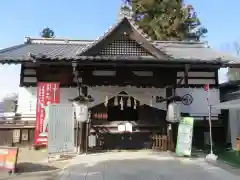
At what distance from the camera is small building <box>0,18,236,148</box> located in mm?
12047

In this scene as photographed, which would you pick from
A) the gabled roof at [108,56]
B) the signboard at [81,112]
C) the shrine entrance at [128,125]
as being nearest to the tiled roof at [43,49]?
the gabled roof at [108,56]

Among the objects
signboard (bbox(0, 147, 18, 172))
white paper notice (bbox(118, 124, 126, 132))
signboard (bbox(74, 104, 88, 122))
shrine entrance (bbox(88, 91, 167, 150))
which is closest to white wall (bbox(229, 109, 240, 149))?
shrine entrance (bbox(88, 91, 167, 150))

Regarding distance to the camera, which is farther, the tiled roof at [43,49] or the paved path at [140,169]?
the tiled roof at [43,49]

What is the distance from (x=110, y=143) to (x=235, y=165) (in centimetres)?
572

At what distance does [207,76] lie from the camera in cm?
1489

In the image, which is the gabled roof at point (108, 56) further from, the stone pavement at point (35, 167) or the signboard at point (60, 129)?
the stone pavement at point (35, 167)

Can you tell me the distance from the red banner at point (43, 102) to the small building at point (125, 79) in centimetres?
101

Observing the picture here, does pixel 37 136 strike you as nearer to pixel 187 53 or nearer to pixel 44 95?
pixel 44 95

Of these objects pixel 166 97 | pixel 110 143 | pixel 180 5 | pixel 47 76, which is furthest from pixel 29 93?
pixel 180 5

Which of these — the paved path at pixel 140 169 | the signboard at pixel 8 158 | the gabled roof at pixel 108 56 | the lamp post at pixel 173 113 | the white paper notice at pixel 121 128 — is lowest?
the paved path at pixel 140 169

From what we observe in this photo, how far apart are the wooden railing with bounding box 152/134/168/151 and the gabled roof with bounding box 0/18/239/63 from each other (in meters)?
3.52

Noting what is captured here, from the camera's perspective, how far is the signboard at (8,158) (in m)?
8.38

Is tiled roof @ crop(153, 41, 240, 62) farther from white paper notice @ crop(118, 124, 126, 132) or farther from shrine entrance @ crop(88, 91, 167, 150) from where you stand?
white paper notice @ crop(118, 124, 126, 132)

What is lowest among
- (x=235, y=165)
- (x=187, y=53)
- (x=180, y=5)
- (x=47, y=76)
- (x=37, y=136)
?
(x=235, y=165)
